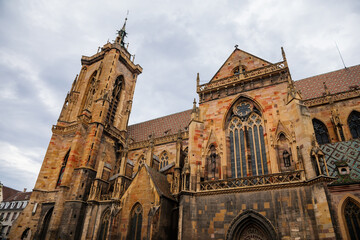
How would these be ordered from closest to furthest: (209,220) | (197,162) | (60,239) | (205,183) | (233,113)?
(209,220) → (205,183) → (197,162) → (233,113) → (60,239)

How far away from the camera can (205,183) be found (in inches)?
502

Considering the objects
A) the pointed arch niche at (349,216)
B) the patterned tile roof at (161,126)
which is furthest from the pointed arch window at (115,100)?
the pointed arch niche at (349,216)

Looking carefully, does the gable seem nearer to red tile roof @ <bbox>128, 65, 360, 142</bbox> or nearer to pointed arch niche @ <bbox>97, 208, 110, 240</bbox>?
red tile roof @ <bbox>128, 65, 360, 142</bbox>

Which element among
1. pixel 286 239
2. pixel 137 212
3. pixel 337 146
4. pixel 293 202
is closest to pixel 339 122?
pixel 337 146

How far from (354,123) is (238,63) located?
28.6 ft

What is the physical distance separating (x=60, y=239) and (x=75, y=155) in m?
6.47

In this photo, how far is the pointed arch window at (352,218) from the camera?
9562 mm

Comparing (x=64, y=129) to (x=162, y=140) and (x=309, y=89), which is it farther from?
(x=309, y=89)

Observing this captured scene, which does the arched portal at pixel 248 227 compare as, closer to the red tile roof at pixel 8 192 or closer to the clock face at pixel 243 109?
the clock face at pixel 243 109

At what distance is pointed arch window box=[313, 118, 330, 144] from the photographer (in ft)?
54.6

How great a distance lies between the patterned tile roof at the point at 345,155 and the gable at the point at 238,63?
642 cm

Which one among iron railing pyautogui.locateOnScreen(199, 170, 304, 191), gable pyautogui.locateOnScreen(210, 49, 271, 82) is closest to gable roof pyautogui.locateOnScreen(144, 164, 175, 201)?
iron railing pyautogui.locateOnScreen(199, 170, 304, 191)

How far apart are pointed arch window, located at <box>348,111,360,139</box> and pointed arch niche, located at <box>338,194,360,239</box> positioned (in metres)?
7.26

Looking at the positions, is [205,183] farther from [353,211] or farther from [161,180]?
[353,211]
